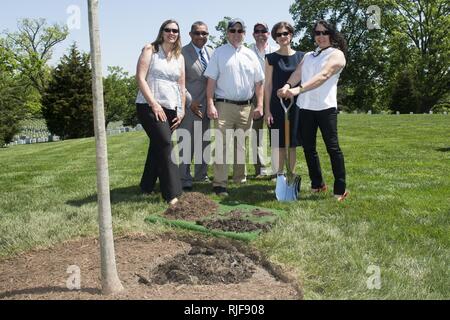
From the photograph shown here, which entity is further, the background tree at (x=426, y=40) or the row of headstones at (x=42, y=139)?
the background tree at (x=426, y=40)

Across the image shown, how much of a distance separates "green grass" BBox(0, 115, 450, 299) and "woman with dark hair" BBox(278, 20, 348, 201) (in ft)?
2.11

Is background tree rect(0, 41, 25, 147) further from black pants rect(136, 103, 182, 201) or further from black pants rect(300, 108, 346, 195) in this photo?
→ black pants rect(300, 108, 346, 195)

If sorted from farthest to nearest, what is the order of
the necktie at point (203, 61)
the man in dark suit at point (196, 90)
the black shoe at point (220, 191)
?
the necktie at point (203, 61) < the man in dark suit at point (196, 90) < the black shoe at point (220, 191)

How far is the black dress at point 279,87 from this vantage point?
6.36m

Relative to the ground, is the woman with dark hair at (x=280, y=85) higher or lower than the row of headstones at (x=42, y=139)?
higher

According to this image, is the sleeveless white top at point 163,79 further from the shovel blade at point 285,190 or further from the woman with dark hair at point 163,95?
the shovel blade at point 285,190

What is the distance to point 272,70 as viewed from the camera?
251 inches

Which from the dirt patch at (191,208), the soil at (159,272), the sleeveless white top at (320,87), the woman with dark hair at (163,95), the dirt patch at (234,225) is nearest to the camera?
the soil at (159,272)

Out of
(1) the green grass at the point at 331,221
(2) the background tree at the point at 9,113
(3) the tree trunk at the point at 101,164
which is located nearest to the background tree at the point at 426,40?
(2) the background tree at the point at 9,113

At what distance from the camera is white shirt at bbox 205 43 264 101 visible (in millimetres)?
6164
